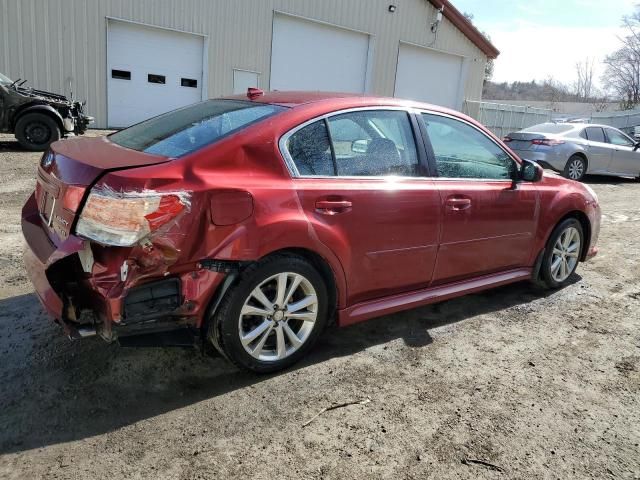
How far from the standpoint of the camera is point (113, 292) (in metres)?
2.52

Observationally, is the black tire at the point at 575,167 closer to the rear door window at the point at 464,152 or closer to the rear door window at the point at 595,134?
the rear door window at the point at 595,134

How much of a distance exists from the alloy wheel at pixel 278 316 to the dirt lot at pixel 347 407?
0.19 m

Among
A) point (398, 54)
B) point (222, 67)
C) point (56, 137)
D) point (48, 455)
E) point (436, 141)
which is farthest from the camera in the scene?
point (398, 54)

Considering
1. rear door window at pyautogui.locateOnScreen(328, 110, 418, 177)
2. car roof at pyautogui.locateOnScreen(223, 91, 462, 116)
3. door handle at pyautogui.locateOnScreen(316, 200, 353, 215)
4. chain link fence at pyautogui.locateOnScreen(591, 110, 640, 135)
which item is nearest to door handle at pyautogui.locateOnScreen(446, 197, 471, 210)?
rear door window at pyautogui.locateOnScreen(328, 110, 418, 177)

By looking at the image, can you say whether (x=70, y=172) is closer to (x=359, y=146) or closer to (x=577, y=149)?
(x=359, y=146)

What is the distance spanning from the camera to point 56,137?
10211 mm

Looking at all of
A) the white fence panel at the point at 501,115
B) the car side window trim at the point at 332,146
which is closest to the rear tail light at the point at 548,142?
the car side window trim at the point at 332,146

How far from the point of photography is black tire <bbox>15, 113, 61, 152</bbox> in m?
9.98

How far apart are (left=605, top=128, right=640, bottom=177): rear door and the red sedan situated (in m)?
10.1

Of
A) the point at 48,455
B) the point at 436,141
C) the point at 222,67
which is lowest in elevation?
the point at 48,455

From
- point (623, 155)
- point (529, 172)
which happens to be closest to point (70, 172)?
point (529, 172)

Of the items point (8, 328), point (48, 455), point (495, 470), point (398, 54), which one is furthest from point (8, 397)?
point (398, 54)

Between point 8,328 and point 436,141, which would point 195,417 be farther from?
point 436,141

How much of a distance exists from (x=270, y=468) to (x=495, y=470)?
1.02m
